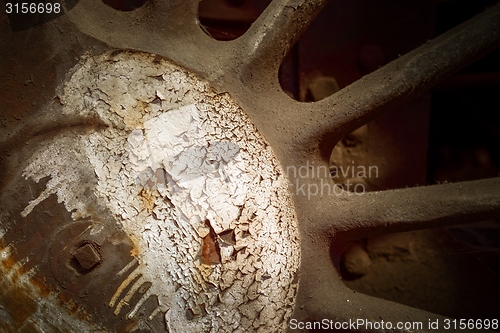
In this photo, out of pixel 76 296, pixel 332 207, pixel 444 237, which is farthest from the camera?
pixel 444 237

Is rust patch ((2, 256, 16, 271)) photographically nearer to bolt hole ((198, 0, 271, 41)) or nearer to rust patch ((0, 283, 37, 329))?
rust patch ((0, 283, 37, 329))

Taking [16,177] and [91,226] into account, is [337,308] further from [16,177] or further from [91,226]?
[16,177]

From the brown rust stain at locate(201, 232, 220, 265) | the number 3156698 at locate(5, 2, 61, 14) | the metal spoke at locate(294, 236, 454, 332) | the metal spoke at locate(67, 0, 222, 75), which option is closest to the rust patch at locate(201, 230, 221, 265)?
the brown rust stain at locate(201, 232, 220, 265)

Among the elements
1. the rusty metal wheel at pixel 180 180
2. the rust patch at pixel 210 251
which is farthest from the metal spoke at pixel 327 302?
the rust patch at pixel 210 251

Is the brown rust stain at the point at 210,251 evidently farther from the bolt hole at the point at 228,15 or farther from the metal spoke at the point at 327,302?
the bolt hole at the point at 228,15

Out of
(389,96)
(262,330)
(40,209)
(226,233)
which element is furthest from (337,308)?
(40,209)

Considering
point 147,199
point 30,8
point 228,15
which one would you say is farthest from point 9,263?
point 228,15
